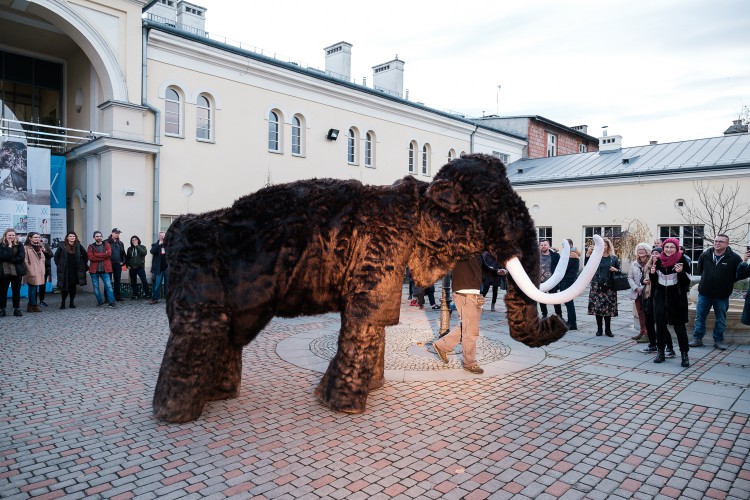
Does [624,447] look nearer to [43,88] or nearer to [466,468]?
[466,468]

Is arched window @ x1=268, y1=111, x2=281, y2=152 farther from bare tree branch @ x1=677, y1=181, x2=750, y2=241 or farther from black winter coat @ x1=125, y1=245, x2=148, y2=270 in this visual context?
bare tree branch @ x1=677, y1=181, x2=750, y2=241

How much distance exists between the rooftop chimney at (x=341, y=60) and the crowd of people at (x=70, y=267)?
514 inches

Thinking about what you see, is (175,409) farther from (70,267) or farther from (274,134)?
(274,134)

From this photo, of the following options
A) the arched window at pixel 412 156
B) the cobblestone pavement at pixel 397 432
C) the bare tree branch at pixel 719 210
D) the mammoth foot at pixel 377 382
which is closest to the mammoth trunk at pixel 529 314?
the cobblestone pavement at pixel 397 432

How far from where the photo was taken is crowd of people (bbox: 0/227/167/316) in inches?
398

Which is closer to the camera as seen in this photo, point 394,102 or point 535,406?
point 535,406

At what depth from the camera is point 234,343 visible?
4.69 meters

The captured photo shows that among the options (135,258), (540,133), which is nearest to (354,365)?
(135,258)

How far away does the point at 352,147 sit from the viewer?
20875 mm

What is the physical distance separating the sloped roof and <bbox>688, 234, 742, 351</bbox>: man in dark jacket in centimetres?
1300

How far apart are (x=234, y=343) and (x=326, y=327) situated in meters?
4.43

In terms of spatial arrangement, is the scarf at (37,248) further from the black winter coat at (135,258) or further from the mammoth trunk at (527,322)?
the mammoth trunk at (527,322)

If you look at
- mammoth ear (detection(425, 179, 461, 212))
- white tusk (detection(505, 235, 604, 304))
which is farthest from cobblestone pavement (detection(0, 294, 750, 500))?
mammoth ear (detection(425, 179, 461, 212))

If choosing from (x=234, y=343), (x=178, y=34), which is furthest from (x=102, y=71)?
(x=234, y=343)
